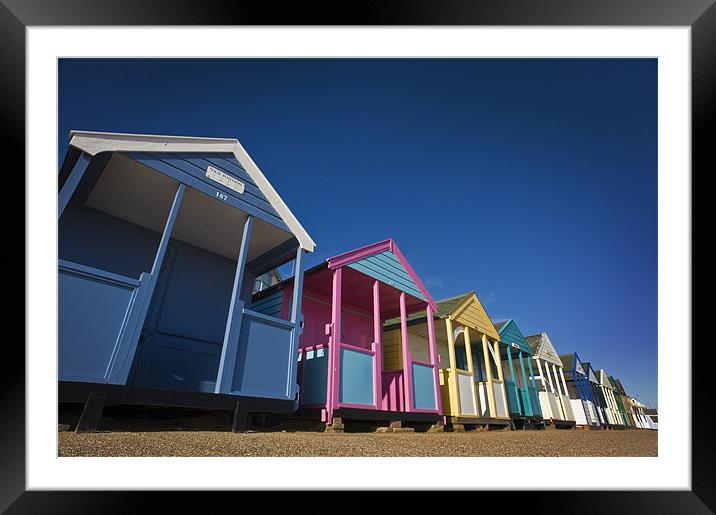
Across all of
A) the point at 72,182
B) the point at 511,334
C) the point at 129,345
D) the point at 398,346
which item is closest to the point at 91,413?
the point at 129,345

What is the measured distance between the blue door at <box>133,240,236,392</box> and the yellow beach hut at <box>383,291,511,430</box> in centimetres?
511

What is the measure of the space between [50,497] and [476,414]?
9282mm

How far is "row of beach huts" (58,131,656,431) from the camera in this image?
12.1 feet

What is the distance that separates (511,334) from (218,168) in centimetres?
1173

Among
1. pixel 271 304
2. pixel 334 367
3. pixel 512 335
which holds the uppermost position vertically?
pixel 512 335

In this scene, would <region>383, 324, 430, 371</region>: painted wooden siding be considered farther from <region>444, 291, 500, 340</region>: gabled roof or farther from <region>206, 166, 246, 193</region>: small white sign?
<region>206, 166, 246, 193</region>: small white sign

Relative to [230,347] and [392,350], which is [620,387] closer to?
[392,350]

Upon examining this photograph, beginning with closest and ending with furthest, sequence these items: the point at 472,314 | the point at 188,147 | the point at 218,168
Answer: the point at 188,147, the point at 218,168, the point at 472,314

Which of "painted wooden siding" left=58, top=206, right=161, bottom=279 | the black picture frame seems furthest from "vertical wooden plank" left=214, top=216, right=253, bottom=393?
the black picture frame

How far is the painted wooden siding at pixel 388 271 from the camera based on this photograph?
295 inches

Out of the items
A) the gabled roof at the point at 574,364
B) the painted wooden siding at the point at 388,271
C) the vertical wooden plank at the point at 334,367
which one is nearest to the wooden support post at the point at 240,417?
the vertical wooden plank at the point at 334,367

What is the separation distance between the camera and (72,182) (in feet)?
12.4

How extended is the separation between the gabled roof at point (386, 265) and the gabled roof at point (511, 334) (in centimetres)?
510

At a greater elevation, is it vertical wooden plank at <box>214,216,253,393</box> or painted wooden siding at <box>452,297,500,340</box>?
painted wooden siding at <box>452,297,500,340</box>
